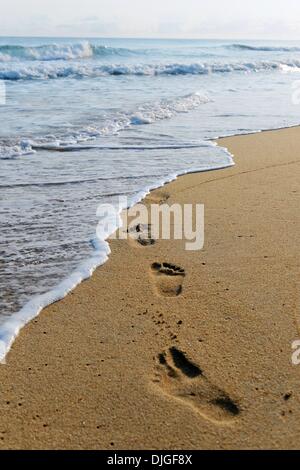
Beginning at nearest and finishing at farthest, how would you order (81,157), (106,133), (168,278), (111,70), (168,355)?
(168,355) < (168,278) < (81,157) < (106,133) < (111,70)

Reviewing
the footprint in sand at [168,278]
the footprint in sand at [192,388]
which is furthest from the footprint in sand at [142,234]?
the footprint in sand at [192,388]

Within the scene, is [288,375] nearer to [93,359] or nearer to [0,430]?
[93,359]

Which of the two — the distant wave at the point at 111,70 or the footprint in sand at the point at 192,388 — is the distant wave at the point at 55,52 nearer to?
the distant wave at the point at 111,70

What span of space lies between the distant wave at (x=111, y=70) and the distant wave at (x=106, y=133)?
1034 centimetres

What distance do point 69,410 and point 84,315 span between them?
0.76 meters

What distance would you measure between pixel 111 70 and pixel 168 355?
2086 centimetres

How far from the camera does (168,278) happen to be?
327 centimetres

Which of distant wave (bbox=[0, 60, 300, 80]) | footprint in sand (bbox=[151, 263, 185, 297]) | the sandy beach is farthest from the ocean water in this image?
distant wave (bbox=[0, 60, 300, 80])

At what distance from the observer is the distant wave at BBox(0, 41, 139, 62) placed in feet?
A: 90.1

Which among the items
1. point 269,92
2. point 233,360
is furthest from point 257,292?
point 269,92

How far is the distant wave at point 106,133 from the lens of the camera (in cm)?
658

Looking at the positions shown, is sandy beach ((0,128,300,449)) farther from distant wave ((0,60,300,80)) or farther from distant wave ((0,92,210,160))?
distant wave ((0,60,300,80))

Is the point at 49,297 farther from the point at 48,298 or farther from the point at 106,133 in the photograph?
the point at 106,133

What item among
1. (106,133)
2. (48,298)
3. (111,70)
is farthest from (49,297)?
(111,70)
